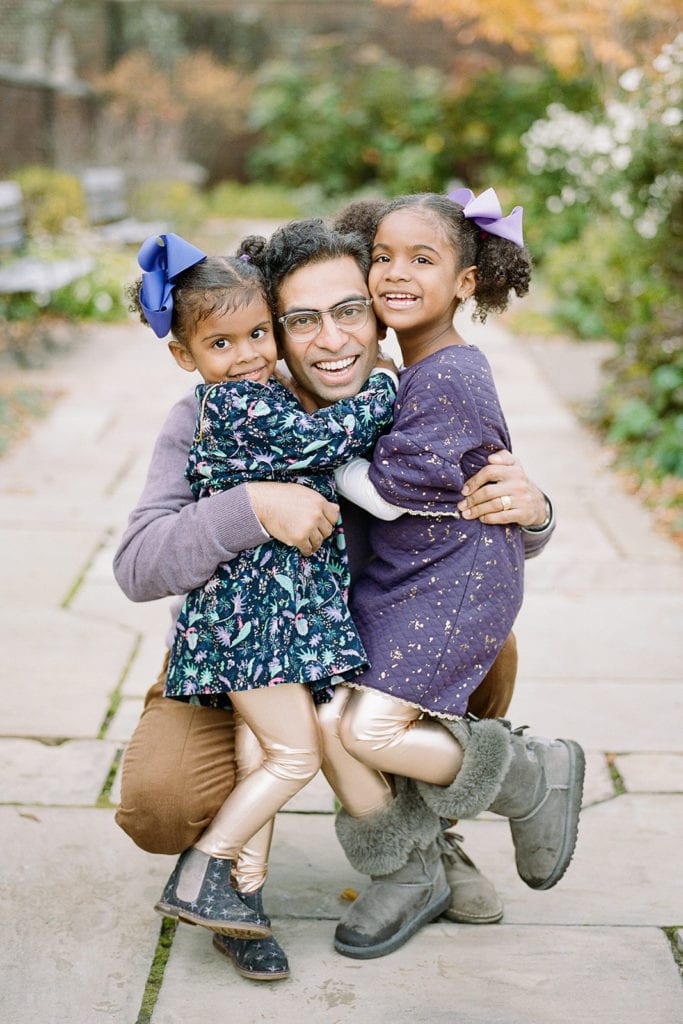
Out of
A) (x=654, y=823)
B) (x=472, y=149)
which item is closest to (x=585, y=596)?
(x=654, y=823)

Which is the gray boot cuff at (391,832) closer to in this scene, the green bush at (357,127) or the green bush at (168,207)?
the green bush at (168,207)

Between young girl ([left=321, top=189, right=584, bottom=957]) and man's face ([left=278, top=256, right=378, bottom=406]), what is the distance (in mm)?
59

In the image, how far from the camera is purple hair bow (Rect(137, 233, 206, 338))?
2260 mm

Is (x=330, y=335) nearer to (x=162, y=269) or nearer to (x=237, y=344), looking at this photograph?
(x=237, y=344)

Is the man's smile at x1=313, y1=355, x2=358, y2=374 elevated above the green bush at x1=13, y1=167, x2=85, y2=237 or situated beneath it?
situated beneath

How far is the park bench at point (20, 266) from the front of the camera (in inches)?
328

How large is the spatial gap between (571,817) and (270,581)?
2.70 ft

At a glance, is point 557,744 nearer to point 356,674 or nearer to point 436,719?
point 436,719

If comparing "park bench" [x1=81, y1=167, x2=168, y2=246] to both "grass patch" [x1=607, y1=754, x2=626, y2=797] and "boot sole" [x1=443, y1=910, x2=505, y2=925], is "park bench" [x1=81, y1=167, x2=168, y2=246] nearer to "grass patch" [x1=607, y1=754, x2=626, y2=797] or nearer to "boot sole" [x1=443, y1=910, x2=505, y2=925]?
"grass patch" [x1=607, y1=754, x2=626, y2=797]

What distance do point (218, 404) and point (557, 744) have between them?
102cm

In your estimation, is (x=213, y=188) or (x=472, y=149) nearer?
(x=472, y=149)

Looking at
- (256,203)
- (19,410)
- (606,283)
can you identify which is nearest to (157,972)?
(19,410)

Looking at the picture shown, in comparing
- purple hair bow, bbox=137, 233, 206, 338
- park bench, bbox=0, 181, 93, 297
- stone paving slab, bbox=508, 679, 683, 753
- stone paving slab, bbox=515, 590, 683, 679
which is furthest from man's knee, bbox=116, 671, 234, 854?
park bench, bbox=0, 181, 93, 297

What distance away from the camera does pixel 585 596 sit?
4.44 metres
